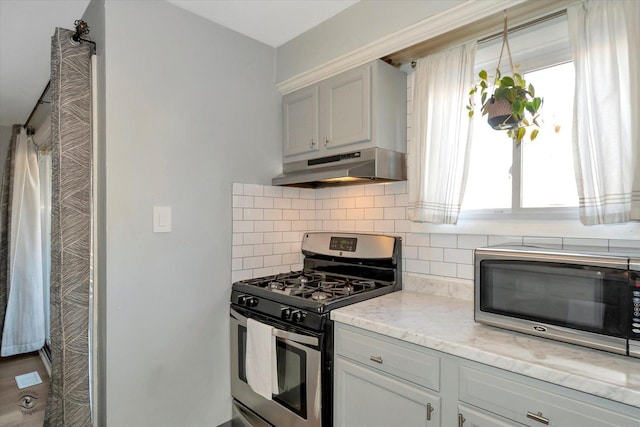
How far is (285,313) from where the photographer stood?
1.74 meters

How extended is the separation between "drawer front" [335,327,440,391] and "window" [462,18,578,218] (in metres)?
0.89

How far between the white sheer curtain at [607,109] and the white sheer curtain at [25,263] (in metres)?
4.71

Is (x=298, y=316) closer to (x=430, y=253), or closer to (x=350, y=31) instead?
(x=430, y=253)

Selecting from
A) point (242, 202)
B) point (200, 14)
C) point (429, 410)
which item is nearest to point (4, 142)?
point (200, 14)

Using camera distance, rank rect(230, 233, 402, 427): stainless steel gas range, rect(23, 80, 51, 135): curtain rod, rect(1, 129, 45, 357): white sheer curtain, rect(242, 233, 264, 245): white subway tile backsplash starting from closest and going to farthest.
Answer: rect(230, 233, 402, 427): stainless steel gas range → rect(242, 233, 264, 245): white subway tile backsplash → rect(23, 80, 51, 135): curtain rod → rect(1, 129, 45, 357): white sheer curtain

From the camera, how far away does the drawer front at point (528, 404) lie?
95 centimetres

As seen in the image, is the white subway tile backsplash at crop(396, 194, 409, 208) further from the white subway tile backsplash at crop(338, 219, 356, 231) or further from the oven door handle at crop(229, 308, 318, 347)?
the oven door handle at crop(229, 308, 318, 347)

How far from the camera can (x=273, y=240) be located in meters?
2.36

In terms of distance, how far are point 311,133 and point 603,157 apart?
147 centimetres

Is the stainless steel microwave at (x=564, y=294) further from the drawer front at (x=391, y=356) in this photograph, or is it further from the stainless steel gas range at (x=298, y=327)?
the stainless steel gas range at (x=298, y=327)

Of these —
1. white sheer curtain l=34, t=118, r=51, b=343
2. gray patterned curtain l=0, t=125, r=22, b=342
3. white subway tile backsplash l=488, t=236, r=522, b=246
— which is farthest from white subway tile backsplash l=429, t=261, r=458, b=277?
gray patterned curtain l=0, t=125, r=22, b=342

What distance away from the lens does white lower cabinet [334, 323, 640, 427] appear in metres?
0.99

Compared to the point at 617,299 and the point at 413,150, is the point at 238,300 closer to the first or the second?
the point at 413,150

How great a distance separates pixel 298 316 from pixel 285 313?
0.29 feet
